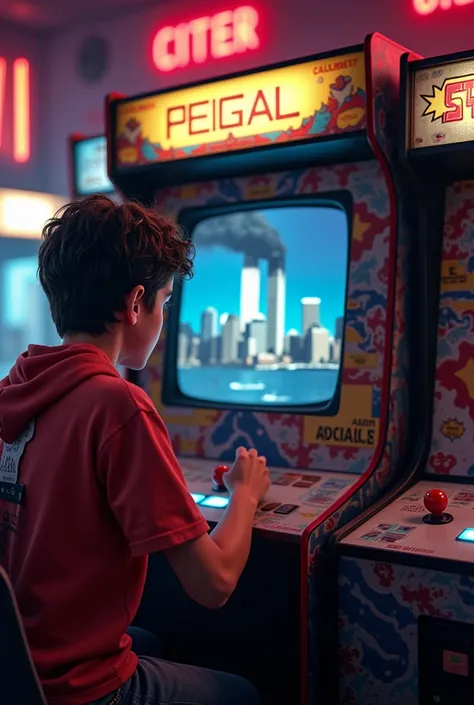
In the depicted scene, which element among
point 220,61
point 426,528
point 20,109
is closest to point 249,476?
point 426,528

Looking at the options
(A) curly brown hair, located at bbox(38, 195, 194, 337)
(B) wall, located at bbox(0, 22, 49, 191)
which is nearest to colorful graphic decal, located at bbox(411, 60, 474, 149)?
(A) curly brown hair, located at bbox(38, 195, 194, 337)

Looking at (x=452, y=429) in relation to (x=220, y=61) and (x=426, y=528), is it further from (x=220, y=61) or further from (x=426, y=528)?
(x=220, y=61)

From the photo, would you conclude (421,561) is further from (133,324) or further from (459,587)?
(133,324)

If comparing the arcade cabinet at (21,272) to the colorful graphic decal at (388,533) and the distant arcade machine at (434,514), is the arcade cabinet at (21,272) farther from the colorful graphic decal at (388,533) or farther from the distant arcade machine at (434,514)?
the colorful graphic decal at (388,533)

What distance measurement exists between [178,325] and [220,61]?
7.07 ft

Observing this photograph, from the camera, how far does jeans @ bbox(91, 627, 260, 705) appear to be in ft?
4.14

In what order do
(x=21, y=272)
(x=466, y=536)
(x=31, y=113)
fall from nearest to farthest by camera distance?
(x=466, y=536) → (x=21, y=272) → (x=31, y=113)

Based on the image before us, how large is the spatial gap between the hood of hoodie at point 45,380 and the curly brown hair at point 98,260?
68 millimetres

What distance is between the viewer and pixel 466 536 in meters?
1.46

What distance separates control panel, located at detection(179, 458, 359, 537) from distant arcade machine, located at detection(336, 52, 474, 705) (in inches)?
4.1

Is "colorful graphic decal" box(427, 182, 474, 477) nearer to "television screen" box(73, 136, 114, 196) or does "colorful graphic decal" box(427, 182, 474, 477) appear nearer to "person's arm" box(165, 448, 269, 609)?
"person's arm" box(165, 448, 269, 609)

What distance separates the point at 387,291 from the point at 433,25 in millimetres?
1954

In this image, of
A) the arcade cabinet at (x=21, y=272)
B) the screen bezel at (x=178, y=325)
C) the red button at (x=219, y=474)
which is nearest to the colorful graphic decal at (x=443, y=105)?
the screen bezel at (x=178, y=325)

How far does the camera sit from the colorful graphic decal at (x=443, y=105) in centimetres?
172
